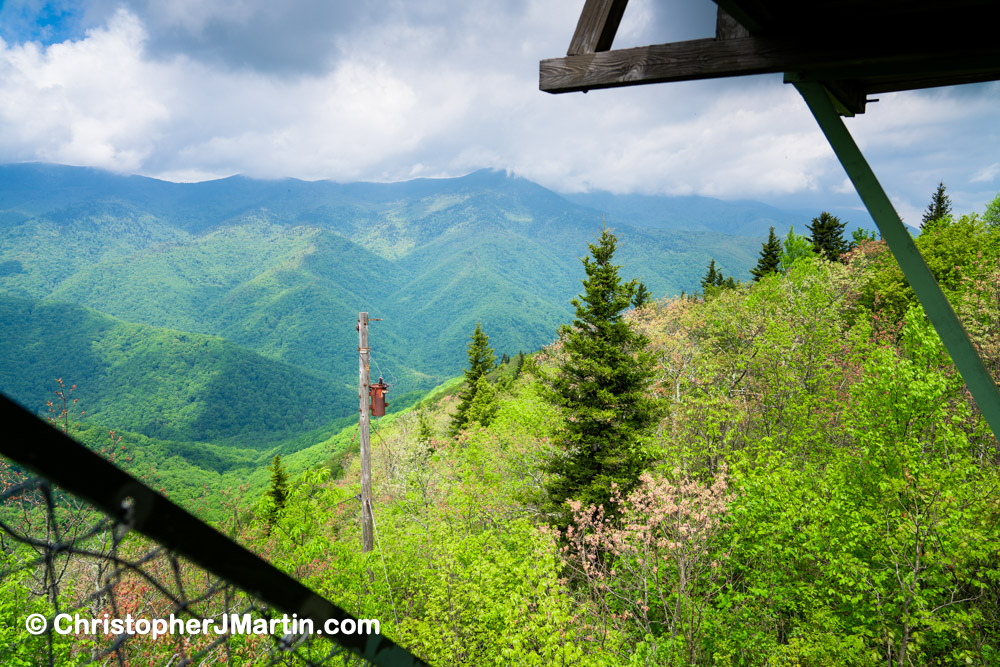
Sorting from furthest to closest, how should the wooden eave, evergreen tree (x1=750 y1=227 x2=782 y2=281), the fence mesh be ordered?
1. evergreen tree (x1=750 y1=227 x2=782 y2=281)
2. the wooden eave
3. the fence mesh

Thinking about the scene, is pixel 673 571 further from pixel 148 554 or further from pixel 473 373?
pixel 473 373

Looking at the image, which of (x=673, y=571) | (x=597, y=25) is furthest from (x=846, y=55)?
(x=673, y=571)

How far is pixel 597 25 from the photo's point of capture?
95.4 inches

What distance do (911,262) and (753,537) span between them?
377 inches

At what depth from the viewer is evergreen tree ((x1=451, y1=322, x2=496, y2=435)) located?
36188mm

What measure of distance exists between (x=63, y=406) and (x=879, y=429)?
13.9 m

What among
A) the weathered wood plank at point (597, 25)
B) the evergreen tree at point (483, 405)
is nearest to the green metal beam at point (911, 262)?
the weathered wood plank at point (597, 25)

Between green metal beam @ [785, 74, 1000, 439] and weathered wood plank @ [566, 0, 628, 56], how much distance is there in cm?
92

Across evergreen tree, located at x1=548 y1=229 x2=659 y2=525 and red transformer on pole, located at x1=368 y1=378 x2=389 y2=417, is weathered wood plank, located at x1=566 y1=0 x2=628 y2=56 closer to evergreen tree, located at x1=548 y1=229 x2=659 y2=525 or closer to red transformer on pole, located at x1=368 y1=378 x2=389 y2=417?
red transformer on pole, located at x1=368 y1=378 x2=389 y2=417

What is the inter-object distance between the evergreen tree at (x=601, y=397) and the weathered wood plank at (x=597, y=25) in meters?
11.9

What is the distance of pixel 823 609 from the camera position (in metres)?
8.32

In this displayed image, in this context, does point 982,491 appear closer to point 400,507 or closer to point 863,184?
point 863,184

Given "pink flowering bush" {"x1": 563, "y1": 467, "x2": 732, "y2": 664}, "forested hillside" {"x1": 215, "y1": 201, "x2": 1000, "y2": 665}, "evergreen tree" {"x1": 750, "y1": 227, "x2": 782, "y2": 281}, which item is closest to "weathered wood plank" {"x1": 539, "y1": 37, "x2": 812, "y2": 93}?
"forested hillside" {"x1": 215, "y1": 201, "x2": 1000, "y2": 665}

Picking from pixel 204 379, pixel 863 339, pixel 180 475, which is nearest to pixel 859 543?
pixel 863 339
